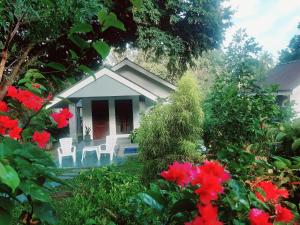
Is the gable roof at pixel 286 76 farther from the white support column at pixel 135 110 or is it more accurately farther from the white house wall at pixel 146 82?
the white support column at pixel 135 110

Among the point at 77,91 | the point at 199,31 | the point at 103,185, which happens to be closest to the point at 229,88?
the point at 103,185

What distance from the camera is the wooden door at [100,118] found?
1645 cm

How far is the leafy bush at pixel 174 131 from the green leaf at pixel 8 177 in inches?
290

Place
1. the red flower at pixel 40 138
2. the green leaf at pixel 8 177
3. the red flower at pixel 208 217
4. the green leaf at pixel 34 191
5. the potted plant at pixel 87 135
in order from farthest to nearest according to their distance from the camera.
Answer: the potted plant at pixel 87 135 < the red flower at pixel 40 138 < the red flower at pixel 208 217 < the green leaf at pixel 34 191 < the green leaf at pixel 8 177

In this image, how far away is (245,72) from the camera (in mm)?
5621

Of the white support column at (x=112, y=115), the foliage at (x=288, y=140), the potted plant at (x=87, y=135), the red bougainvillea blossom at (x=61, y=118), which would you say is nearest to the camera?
the red bougainvillea blossom at (x=61, y=118)

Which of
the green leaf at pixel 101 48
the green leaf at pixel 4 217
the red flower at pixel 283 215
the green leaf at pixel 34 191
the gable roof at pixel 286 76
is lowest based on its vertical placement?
the red flower at pixel 283 215

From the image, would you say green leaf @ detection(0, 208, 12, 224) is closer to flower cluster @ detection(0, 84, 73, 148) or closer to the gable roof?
flower cluster @ detection(0, 84, 73, 148)

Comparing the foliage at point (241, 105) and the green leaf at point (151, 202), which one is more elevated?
the foliage at point (241, 105)

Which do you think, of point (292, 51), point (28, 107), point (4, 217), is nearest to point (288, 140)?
point (28, 107)

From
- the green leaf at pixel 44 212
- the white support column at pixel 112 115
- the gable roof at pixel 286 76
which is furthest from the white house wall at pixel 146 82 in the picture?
the green leaf at pixel 44 212

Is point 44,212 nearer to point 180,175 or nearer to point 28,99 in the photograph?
point 180,175

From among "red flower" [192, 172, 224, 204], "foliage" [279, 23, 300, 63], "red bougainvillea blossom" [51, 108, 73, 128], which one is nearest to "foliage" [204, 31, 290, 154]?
"red bougainvillea blossom" [51, 108, 73, 128]

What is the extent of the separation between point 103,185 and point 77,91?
33.7 feet
